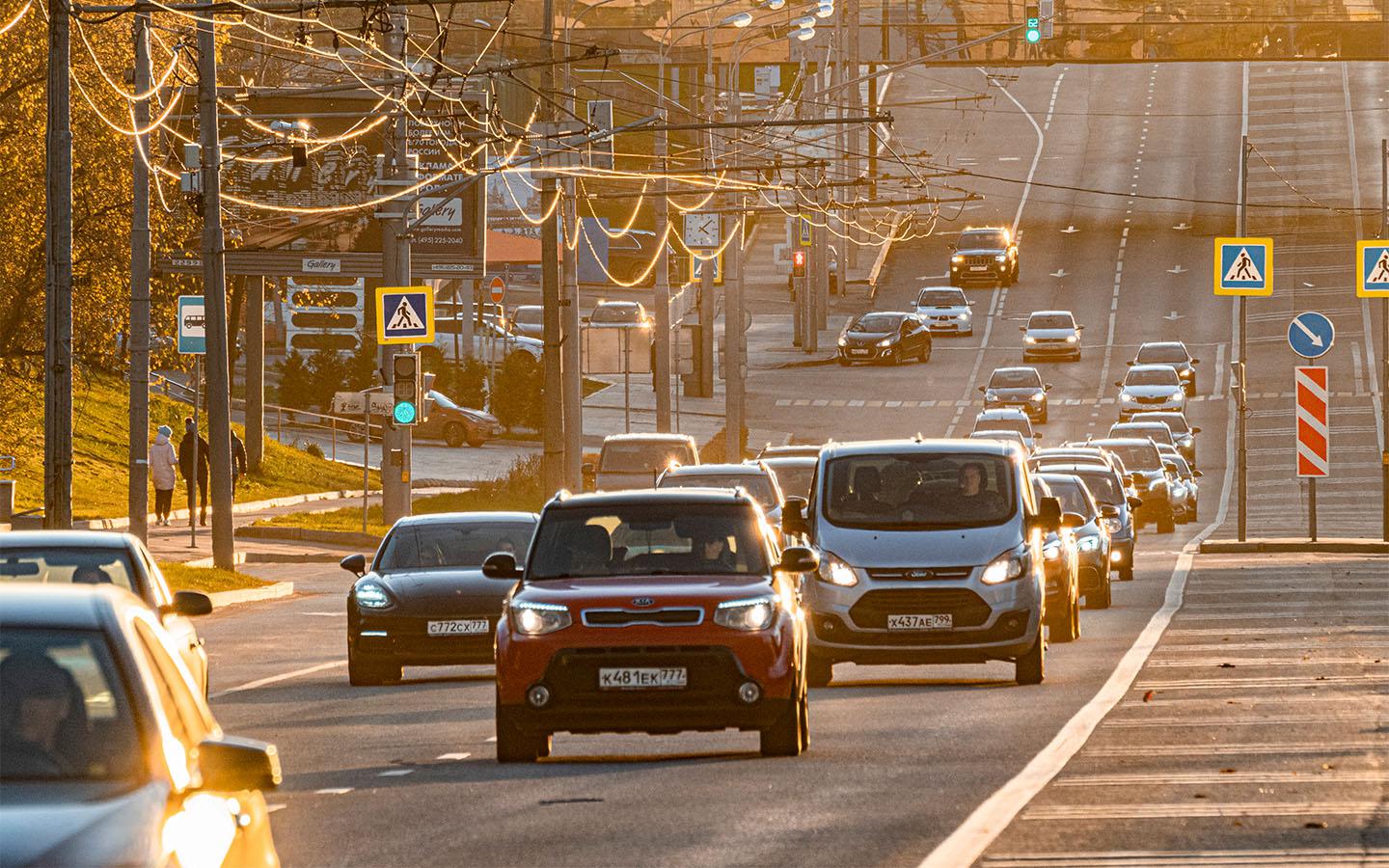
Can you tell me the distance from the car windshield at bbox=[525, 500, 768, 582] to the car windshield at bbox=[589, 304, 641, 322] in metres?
67.7

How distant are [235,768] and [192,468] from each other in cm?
3792

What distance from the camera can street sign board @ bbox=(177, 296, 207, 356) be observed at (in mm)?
35719

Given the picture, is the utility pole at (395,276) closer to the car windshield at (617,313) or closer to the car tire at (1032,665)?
the car tire at (1032,665)

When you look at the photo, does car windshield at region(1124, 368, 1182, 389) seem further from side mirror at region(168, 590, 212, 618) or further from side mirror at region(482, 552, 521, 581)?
side mirror at region(168, 590, 212, 618)

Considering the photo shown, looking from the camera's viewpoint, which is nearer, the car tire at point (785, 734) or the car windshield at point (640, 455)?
the car tire at point (785, 734)

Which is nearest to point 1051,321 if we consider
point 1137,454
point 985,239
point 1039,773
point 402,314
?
point 985,239

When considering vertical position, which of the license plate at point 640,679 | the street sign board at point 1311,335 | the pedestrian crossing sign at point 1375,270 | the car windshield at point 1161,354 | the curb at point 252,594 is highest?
the pedestrian crossing sign at point 1375,270

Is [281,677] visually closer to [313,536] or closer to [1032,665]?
[1032,665]

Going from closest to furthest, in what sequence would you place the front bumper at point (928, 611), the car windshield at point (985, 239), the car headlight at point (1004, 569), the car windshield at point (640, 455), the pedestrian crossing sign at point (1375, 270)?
the front bumper at point (928, 611)
the car headlight at point (1004, 569)
the car windshield at point (640, 455)
the pedestrian crossing sign at point (1375, 270)
the car windshield at point (985, 239)

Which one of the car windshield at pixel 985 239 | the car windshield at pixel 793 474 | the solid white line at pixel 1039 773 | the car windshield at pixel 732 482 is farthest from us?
the car windshield at pixel 985 239

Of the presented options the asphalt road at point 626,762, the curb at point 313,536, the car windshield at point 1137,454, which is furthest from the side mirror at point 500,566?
the car windshield at point 1137,454

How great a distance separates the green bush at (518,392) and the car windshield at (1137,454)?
26998mm

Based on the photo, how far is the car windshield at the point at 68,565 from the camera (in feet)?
49.4

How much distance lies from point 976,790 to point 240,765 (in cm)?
687
